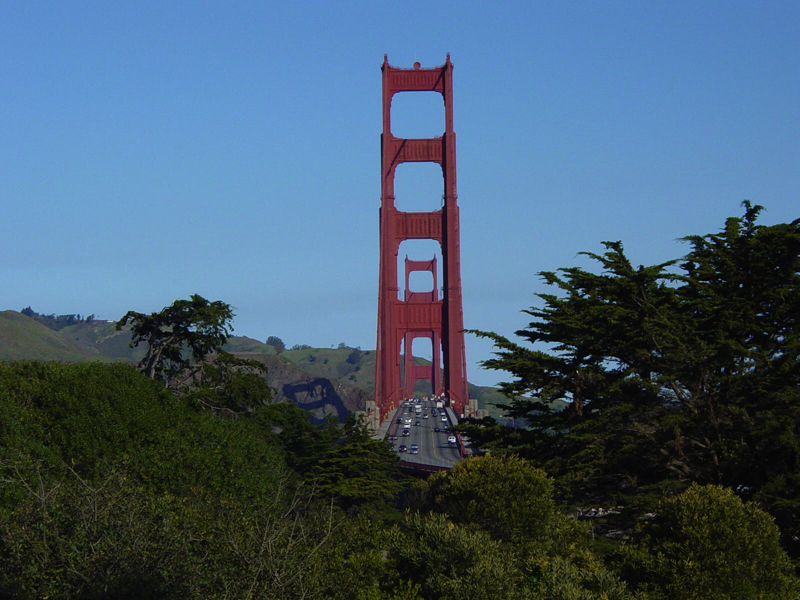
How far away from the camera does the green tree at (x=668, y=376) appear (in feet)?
84.0

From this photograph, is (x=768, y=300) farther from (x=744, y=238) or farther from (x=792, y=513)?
(x=792, y=513)

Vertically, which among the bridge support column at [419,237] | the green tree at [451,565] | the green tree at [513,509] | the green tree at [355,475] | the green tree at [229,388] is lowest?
the green tree at [451,565]

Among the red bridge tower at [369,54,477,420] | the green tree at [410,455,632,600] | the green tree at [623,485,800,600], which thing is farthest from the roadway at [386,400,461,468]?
the green tree at [623,485,800,600]

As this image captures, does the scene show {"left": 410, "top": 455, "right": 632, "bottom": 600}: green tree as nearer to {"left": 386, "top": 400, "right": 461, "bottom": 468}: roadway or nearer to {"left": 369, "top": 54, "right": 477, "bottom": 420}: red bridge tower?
{"left": 386, "top": 400, "right": 461, "bottom": 468}: roadway

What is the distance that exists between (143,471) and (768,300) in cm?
1698

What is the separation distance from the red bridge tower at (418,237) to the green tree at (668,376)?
45987mm

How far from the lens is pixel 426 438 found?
77.4m

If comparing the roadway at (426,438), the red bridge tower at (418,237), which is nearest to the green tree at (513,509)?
the roadway at (426,438)

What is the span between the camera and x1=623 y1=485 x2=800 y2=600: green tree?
668 inches

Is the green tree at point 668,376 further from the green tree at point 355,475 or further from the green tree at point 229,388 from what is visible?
the green tree at point 229,388

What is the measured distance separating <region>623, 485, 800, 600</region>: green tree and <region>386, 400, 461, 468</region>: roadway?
A: 120 feet

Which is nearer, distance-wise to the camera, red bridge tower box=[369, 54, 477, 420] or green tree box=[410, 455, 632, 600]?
green tree box=[410, 455, 632, 600]

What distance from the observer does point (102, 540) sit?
12781mm

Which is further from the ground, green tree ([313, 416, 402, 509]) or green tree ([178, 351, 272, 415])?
green tree ([178, 351, 272, 415])
